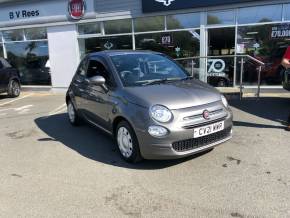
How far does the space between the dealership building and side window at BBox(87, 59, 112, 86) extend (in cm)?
477

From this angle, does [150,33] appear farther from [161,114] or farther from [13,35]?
[161,114]

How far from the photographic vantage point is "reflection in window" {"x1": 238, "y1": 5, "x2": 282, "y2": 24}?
10508 mm

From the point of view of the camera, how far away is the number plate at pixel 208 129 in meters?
4.46

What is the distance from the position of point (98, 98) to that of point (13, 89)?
8.56m

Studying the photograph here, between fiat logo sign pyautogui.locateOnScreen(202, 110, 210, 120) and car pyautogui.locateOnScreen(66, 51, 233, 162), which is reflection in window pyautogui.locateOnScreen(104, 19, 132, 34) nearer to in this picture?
car pyautogui.locateOnScreen(66, 51, 233, 162)

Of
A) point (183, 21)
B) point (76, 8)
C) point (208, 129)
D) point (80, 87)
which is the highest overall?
point (76, 8)

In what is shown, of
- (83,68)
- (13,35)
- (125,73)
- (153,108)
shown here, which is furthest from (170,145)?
(13,35)

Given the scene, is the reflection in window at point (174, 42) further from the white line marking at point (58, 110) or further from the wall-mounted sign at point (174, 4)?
the white line marking at point (58, 110)

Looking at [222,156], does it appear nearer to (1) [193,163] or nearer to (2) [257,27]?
(1) [193,163]

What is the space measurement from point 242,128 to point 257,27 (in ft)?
18.3

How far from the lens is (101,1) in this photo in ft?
42.9

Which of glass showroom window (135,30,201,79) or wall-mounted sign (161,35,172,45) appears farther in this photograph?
wall-mounted sign (161,35,172,45)

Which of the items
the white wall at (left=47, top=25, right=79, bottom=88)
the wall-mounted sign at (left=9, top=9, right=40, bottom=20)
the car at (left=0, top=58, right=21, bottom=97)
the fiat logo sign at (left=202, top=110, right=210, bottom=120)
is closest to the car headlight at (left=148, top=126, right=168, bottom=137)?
the fiat logo sign at (left=202, top=110, right=210, bottom=120)

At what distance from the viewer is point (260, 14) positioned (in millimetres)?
10711
